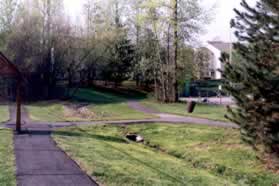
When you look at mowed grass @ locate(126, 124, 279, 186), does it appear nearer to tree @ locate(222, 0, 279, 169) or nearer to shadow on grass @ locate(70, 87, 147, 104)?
tree @ locate(222, 0, 279, 169)

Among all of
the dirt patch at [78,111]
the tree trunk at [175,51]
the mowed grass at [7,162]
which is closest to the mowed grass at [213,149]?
the dirt patch at [78,111]

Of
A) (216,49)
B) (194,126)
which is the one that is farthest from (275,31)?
(216,49)

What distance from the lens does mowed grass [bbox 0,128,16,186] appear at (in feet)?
24.1

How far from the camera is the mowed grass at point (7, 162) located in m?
7.33

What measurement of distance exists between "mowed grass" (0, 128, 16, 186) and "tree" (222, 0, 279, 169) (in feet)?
21.3

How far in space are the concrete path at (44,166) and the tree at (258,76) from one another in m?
5.40

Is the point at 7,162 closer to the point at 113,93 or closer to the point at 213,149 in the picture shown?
the point at 213,149

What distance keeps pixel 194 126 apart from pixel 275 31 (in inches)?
386

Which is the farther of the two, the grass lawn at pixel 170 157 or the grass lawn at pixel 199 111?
the grass lawn at pixel 199 111

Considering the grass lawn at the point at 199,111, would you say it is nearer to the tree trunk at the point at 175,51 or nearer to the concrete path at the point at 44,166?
the tree trunk at the point at 175,51

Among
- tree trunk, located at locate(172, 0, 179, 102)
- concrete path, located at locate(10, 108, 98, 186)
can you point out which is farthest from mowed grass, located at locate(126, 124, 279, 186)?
tree trunk, located at locate(172, 0, 179, 102)

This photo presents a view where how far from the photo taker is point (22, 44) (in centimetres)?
3494

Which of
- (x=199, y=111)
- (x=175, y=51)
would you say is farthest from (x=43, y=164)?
(x=175, y=51)

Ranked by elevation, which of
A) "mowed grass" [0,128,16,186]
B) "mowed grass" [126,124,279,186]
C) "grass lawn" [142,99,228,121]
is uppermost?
"mowed grass" [0,128,16,186]
